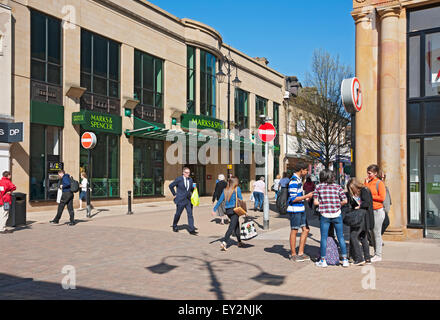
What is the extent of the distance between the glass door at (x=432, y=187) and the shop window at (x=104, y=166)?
1622 cm

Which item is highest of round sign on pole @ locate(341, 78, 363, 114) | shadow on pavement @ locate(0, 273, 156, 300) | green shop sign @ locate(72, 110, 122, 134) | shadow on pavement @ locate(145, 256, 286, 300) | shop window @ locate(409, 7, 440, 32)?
shop window @ locate(409, 7, 440, 32)

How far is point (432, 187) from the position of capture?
11.2 metres

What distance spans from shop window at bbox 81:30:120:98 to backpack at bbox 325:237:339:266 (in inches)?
700

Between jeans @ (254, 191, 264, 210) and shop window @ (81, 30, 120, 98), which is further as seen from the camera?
shop window @ (81, 30, 120, 98)

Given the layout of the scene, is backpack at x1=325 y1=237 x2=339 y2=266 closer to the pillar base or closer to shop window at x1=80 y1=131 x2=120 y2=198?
the pillar base

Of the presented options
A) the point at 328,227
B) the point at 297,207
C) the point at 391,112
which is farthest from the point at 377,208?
the point at 391,112

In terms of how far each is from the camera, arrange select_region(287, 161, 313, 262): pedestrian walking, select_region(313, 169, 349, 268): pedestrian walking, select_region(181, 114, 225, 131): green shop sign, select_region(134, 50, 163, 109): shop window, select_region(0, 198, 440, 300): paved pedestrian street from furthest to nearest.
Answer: select_region(181, 114, 225, 131): green shop sign < select_region(134, 50, 163, 109): shop window < select_region(287, 161, 313, 262): pedestrian walking < select_region(313, 169, 349, 268): pedestrian walking < select_region(0, 198, 440, 300): paved pedestrian street

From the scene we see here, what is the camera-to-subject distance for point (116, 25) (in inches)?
963

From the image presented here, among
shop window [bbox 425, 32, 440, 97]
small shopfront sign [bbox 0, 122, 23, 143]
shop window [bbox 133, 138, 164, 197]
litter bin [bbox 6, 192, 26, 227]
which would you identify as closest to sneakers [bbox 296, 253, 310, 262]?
shop window [bbox 425, 32, 440, 97]

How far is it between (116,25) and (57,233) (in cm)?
1545

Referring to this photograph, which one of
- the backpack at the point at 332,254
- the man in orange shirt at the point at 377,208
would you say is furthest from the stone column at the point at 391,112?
the backpack at the point at 332,254

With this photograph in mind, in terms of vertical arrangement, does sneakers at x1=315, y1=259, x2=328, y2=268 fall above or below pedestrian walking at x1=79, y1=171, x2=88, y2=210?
below

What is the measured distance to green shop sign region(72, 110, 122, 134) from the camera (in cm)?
2122
